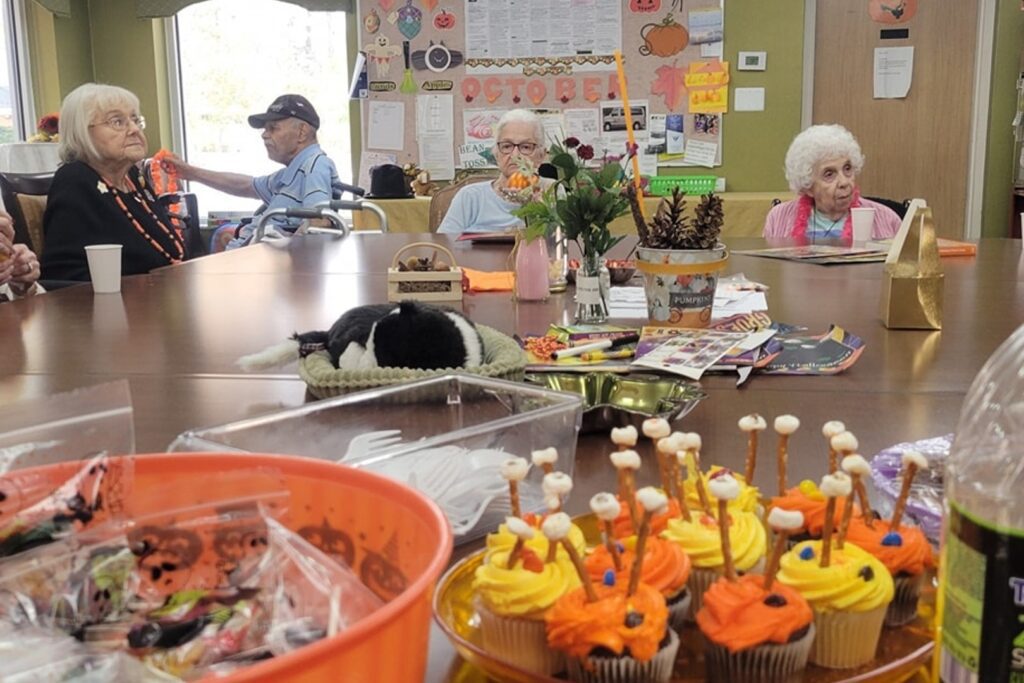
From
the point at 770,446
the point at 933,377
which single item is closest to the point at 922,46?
the point at 933,377

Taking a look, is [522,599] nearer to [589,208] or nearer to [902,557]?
[902,557]

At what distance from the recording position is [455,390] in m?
0.95

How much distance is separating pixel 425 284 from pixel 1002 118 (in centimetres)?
440

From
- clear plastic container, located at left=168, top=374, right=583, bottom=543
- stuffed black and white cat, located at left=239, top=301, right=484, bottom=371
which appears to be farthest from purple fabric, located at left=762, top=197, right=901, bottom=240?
clear plastic container, located at left=168, top=374, right=583, bottom=543

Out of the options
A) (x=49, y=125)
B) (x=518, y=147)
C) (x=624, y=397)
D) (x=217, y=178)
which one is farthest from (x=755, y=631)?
(x=49, y=125)

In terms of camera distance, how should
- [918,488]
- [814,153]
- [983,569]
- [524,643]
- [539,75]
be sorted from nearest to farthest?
[983,569]
[524,643]
[918,488]
[814,153]
[539,75]

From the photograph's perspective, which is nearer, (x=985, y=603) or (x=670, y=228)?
(x=985, y=603)

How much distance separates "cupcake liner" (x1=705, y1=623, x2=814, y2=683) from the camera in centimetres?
42

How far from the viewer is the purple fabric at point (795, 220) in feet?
10.8

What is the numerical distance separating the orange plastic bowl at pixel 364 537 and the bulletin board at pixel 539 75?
16.5 ft

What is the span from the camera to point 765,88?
5355 mm

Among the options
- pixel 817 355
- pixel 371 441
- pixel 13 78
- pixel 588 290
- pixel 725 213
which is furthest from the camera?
pixel 13 78

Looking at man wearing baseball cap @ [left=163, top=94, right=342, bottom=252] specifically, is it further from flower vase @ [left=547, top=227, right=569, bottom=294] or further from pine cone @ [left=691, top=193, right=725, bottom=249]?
pine cone @ [left=691, top=193, right=725, bottom=249]

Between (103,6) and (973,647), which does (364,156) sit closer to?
(103,6)
